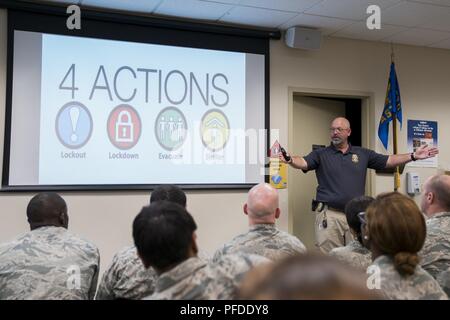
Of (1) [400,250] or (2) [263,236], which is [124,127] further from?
(1) [400,250]

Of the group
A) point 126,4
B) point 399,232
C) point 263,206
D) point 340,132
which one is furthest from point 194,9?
point 399,232

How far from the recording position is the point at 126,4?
136 inches

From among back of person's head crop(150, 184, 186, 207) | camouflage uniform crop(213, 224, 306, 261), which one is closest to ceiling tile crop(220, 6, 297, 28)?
back of person's head crop(150, 184, 186, 207)

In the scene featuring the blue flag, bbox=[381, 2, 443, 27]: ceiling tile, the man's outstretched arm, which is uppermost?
bbox=[381, 2, 443, 27]: ceiling tile

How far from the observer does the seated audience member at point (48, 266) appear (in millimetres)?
1693

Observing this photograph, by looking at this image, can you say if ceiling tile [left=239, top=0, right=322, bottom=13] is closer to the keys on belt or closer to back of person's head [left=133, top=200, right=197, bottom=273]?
the keys on belt

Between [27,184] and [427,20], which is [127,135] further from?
[427,20]

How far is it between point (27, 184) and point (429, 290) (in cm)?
292

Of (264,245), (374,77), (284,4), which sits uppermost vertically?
(284,4)

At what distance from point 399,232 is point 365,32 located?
317 cm

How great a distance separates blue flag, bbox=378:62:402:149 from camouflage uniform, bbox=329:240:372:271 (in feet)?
8.65

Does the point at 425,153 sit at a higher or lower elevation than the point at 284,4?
lower

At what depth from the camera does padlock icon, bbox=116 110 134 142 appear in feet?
11.9
